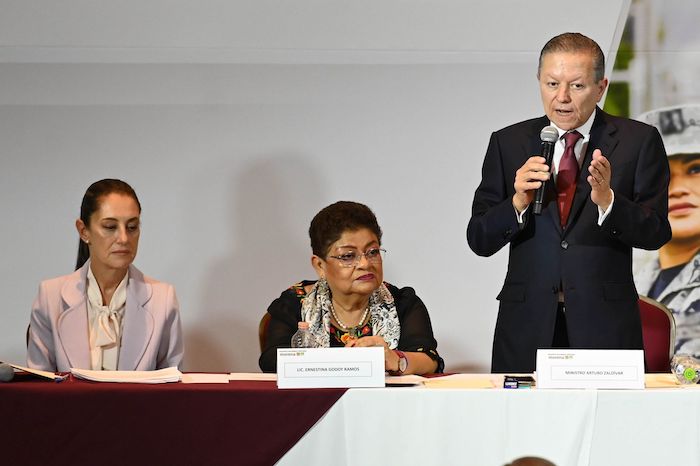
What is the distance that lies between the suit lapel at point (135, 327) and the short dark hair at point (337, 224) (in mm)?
520

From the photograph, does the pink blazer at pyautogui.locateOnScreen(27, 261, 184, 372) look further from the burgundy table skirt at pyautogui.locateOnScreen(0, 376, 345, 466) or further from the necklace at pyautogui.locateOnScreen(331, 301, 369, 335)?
the burgundy table skirt at pyautogui.locateOnScreen(0, 376, 345, 466)

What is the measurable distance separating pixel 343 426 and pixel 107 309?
1.08m

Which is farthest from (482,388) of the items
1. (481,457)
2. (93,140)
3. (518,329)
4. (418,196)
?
(93,140)

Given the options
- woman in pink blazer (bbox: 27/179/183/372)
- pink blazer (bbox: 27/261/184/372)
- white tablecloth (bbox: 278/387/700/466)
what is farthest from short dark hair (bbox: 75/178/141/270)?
white tablecloth (bbox: 278/387/700/466)

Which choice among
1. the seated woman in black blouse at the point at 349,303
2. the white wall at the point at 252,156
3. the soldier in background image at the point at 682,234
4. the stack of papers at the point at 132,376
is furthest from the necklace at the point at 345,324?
the soldier in background image at the point at 682,234

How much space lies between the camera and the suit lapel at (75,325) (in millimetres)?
2821

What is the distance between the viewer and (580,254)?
100.0 inches

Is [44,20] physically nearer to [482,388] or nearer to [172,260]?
[172,260]

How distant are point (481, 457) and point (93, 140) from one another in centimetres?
253

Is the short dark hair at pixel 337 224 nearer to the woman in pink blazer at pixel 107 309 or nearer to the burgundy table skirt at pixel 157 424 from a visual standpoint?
the woman in pink blazer at pixel 107 309

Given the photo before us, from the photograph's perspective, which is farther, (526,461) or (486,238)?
(486,238)

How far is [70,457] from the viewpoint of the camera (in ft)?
6.88

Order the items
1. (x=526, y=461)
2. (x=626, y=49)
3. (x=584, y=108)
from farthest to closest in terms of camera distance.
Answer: (x=626, y=49) < (x=584, y=108) < (x=526, y=461)

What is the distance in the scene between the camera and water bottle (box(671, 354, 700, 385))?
2.23 metres
